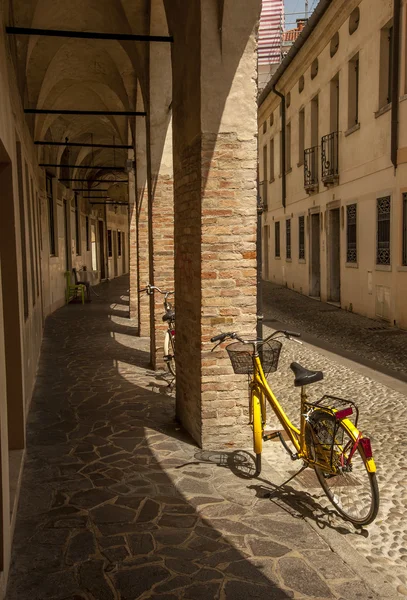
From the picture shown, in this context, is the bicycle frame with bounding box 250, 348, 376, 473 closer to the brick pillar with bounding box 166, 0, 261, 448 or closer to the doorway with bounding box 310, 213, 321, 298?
the brick pillar with bounding box 166, 0, 261, 448

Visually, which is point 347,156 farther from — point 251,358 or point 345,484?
point 345,484

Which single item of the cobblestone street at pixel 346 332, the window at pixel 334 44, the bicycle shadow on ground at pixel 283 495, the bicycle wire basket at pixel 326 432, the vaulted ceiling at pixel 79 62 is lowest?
the bicycle shadow on ground at pixel 283 495

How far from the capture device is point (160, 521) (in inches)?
151

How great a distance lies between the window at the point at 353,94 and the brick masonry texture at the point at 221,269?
1038cm

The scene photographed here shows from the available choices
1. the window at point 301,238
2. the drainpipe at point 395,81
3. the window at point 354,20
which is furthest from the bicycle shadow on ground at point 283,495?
the window at point 301,238

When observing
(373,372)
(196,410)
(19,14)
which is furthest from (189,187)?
(19,14)

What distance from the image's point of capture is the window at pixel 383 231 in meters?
12.2

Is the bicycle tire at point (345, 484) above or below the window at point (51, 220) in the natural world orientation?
below

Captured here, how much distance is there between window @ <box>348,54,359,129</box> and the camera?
47.3 ft

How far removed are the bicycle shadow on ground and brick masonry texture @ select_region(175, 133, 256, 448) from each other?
0.23 metres

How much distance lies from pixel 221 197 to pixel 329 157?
11.8 meters

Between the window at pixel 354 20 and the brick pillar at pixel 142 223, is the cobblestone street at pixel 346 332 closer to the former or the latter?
the brick pillar at pixel 142 223

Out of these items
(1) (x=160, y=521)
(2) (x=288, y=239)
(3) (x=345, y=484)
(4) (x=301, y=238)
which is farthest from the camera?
(2) (x=288, y=239)

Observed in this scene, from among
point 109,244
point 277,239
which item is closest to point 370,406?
point 277,239
